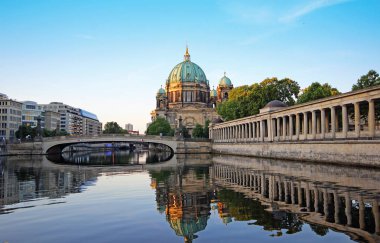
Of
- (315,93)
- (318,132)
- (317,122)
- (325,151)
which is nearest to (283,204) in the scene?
(325,151)

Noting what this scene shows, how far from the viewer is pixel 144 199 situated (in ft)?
68.4

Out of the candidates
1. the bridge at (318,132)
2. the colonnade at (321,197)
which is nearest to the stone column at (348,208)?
the colonnade at (321,197)

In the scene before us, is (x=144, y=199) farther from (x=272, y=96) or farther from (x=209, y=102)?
(x=209, y=102)

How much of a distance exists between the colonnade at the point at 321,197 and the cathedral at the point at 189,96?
423 ft

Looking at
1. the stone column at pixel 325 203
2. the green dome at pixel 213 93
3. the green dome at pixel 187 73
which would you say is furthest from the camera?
the green dome at pixel 213 93

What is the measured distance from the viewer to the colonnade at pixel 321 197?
14617mm

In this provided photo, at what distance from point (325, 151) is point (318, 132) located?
10.3 metres

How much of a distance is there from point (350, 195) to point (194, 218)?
28.6ft

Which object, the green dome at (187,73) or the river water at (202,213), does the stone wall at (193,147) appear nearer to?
the river water at (202,213)

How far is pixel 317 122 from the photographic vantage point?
51.9 metres

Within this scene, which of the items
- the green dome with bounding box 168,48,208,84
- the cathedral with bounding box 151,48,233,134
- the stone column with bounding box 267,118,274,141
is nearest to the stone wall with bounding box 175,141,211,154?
the stone column with bounding box 267,118,274,141

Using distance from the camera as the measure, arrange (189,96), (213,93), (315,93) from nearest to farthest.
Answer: (315,93) < (189,96) < (213,93)

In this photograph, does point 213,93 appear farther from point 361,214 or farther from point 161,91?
point 361,214

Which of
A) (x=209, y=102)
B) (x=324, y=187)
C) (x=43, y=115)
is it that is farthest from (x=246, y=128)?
(x=43, y=115)
